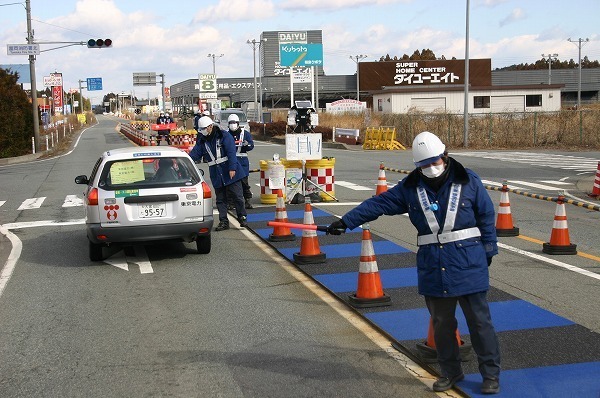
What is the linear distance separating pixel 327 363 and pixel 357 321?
1.34m

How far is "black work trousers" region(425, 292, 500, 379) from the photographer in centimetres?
515

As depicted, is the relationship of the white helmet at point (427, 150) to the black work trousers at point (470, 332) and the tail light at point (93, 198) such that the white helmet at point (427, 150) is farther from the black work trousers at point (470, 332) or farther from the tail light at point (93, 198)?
the tail light at point (93, 198)

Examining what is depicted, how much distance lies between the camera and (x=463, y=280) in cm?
507

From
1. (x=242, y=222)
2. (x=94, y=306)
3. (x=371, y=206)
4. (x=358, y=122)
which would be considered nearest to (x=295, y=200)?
(x=242, y=222)

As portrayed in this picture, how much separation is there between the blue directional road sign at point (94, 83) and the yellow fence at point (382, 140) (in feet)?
245

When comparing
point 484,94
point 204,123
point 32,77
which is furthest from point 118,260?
point 484,94

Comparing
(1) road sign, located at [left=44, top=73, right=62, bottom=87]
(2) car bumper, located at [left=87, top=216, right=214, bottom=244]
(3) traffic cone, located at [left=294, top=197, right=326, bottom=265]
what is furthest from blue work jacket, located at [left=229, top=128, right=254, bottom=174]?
(1) road sign, located at [left=44, top=73, right=62, bottom=87]

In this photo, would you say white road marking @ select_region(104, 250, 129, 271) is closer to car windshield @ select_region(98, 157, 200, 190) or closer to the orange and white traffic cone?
car windshield @ select_region(98, 157, 200, 190)

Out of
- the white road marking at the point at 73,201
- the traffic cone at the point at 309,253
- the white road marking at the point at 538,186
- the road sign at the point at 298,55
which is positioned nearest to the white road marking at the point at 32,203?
the white road marking at the point at 73,201

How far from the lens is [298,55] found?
2372 inches

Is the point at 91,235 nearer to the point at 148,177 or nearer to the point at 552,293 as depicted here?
the point at 148,177

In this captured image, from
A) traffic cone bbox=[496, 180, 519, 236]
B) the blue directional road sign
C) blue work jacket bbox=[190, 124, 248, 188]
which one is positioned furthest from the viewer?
the blue directional road sign

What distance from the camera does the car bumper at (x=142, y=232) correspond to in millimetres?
10156

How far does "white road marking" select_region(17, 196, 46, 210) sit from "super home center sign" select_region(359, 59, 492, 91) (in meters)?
68.1
